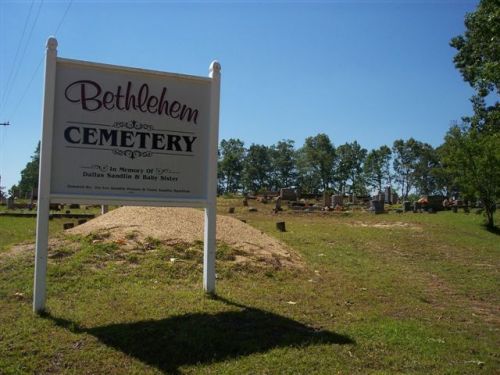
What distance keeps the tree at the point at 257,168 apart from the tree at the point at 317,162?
7302 millimetres

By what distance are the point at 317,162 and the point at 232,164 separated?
16.2 metres

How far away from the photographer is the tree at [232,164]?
9350 centimetres

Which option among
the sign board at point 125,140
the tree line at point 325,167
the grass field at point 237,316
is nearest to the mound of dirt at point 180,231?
the grass field at point 237,316

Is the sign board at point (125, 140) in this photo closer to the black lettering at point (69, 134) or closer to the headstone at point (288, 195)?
the black lettering at point (69, 134)

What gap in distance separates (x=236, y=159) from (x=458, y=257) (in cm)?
8208

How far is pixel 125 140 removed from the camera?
266 inches

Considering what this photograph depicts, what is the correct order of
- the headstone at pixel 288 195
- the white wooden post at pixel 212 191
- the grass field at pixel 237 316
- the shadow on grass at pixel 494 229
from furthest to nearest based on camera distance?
the headstone at pixel 288 195 < the shadow on grass at pixel 494 229 < the white wooden post at pixel 212 191 < the grass field at pixel 237 316

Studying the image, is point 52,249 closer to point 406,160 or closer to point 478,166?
point 478,166

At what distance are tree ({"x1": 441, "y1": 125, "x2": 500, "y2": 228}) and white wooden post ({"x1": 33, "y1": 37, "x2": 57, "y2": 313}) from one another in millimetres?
21908

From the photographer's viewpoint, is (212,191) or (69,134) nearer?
(69,134)

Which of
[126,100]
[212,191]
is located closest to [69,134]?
[126,100]

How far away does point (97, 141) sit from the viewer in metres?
6.58

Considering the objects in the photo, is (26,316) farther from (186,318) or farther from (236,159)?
(236,159)

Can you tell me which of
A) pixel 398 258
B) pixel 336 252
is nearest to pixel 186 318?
pixel 336 252
